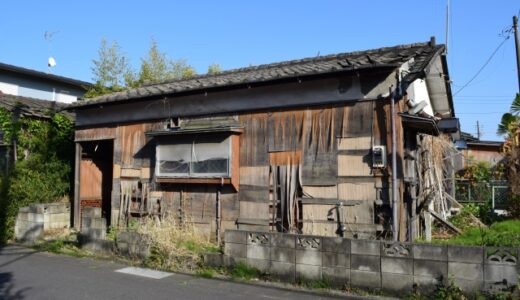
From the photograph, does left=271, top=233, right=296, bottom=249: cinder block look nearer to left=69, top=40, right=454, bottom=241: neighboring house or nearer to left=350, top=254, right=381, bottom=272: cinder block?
left=350, top=254, right=381, bottom=272: cinder block

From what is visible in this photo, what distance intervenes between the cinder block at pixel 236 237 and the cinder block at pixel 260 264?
0.36 meters

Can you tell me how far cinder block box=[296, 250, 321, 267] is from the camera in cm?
720

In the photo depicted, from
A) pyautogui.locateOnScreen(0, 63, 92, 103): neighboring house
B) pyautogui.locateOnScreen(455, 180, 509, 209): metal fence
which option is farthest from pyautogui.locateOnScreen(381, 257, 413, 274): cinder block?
pyautogui.locateOnScreen(0, 63, 92, 103): neighboring house

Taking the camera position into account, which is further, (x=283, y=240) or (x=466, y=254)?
(x=283, y=240)

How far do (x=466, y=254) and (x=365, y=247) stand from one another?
1.47 metres

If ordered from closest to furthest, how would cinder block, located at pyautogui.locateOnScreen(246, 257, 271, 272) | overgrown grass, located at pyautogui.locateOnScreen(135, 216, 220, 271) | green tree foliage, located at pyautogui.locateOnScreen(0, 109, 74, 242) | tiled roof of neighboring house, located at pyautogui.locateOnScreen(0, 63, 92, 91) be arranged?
1. cinder block, located at pyautogui.locateOnScreen(246, 257, 271, 272)
2. overgrown grass, located at pyautogui.locateOnScreen(135, 216, 220, 271)
3. green tree foliage, located at pyautogui.locateOnScreen(0, 109, 74, 242)
4. tiled roof of neighboring house, located at pyautogui.locateOnScreen(0, 63, 92, 91)

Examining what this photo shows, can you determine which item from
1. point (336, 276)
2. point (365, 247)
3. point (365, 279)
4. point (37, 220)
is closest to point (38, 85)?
point (37, 220)

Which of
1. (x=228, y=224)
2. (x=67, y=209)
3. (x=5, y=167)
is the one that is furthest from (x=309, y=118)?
(x=5, y=167)

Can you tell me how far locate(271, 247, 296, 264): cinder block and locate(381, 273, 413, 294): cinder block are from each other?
1568 millimetres

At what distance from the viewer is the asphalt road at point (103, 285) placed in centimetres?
695

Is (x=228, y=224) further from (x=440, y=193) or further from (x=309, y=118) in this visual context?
(x=440, y=193)

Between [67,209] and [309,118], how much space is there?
8437 millimetres

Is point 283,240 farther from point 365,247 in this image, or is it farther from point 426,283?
point 426,283

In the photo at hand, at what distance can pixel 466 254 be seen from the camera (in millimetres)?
6047
